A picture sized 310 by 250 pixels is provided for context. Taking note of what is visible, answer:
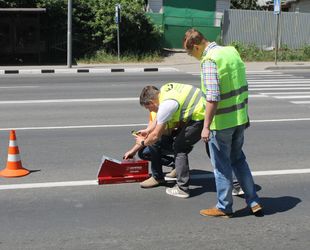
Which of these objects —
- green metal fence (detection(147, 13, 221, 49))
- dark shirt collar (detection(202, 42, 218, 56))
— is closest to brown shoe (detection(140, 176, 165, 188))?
→ dark shirt collar (detection(202, 42, 218, 56))

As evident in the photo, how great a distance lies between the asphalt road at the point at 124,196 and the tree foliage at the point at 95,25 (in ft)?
55.4

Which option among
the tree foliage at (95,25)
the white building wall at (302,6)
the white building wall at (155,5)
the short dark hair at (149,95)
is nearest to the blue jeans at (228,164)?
the short dark hair at (149,95)

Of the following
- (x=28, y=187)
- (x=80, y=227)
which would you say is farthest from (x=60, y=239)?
(x=28, y=187)

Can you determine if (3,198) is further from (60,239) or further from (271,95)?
(271,95)

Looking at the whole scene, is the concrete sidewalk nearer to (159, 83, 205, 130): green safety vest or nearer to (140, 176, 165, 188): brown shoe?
(140, 176, 165, 188): brown shoe

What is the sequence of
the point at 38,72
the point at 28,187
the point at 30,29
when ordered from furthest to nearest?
the point at 30,29
the point at 38,72
the point at 28,187

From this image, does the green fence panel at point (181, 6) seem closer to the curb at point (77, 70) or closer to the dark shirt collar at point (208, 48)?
the curb at point (77, 70)

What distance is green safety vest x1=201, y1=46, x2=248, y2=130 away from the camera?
14.7 feet

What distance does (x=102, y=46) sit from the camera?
2767cm

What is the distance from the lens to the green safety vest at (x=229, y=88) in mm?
4488

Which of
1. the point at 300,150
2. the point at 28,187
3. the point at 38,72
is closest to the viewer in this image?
the point at 28,187

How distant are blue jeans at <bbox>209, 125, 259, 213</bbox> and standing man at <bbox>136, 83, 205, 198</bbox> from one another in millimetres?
653

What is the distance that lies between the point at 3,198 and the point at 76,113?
18.1ft

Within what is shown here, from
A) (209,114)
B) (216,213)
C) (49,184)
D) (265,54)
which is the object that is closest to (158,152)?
(216,213)
